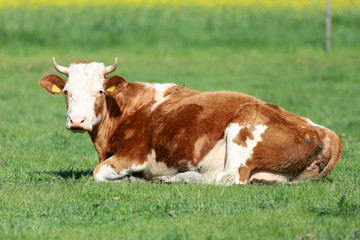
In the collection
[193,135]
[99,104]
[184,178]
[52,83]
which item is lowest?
[184,178]

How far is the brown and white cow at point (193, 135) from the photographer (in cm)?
764

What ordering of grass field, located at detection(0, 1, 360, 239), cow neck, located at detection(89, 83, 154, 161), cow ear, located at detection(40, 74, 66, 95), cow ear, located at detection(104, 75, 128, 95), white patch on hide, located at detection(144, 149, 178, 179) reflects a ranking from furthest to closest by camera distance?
cow neck, located at detection(89, 83, 154, 161) → cow ear, located at detection(40, 74, 66, 95) → cow ear, located at detection(104, 75, 128, 95) → white patch on hide, located at detection(144, 149, 178, 179) → grass field, located at detection(0, 1, 360, 239)

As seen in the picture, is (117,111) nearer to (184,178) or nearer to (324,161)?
(184,178)

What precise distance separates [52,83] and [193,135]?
2.28m

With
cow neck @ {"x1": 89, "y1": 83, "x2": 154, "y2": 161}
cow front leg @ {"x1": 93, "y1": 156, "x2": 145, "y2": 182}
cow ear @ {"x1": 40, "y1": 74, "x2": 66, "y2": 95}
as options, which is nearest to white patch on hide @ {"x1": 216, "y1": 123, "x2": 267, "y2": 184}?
cow front leg @ {"x1": 93, "y1": 156, "x2": 145, "y2": 182}

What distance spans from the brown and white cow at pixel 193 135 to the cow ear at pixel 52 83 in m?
0.01

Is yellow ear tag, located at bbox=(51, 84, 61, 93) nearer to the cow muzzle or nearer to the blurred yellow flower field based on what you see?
the cow muzzle

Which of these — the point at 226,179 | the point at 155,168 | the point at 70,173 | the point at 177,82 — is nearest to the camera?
the point at 226,179

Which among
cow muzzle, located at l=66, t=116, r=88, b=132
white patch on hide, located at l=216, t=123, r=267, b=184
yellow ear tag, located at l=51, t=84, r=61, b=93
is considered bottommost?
white patch on hide, located at l=216, t=123, r=267, b=184

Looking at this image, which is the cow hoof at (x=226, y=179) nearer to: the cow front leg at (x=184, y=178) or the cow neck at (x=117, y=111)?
the cow front leg at (x=184, y=178)

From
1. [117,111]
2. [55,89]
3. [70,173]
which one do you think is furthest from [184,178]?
[55,89]

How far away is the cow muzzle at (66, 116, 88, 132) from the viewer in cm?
765

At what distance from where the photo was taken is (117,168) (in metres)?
8.30

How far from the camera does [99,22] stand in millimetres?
34062
